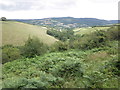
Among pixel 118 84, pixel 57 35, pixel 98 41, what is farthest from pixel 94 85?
pixel 57 35

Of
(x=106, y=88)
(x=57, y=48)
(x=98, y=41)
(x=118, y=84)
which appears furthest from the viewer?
(x=57, y=48)

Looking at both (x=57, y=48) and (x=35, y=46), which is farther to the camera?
(x=57, y=48)

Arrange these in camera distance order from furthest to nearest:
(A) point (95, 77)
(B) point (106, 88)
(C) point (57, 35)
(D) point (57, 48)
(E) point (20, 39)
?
(C) point (57, 35), (E) point (20, 39), (D) point (57, 48), (A) point (95, 77), (B) point (106, 88)

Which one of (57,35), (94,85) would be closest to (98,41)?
(94,85)

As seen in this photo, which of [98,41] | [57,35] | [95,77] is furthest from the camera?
[57,35]

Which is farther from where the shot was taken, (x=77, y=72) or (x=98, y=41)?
(x=98, y=41)

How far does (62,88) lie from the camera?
17.5 feet

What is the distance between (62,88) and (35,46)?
71.6 ft

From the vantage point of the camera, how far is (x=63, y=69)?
24.2 feet

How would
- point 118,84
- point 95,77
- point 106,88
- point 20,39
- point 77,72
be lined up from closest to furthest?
point 106,88
point 118,84
point 95,77
point 77,72
point 20,39

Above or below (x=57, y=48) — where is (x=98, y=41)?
above

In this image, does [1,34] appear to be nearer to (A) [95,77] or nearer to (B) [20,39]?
(B) [20,39]

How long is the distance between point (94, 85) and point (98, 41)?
Result: 21853mm

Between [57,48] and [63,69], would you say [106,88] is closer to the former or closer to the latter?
[63,69]
